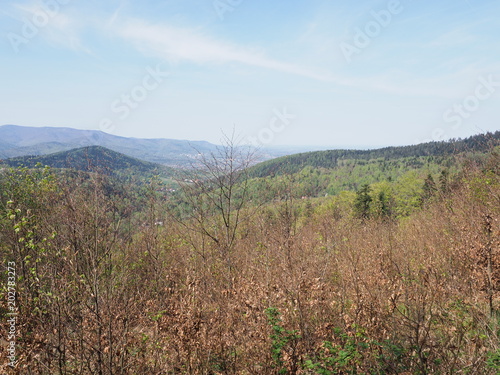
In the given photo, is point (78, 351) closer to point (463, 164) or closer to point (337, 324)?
point (337, 324)

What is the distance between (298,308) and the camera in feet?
14.9

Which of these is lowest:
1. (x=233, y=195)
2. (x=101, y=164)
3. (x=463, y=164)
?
(x=233, y=195)

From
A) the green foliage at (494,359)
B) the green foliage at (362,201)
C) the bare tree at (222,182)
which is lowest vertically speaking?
the green foliage at (362,201)

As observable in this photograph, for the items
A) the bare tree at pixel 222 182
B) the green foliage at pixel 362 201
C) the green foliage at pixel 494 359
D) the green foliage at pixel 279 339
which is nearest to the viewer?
the green foliage at pixel 494 359

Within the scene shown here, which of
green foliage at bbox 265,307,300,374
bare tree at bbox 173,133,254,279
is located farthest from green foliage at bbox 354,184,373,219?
green foliage at bbox 265,307,300,374

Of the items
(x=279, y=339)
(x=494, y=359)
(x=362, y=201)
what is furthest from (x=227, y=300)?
(x=362, y=201)

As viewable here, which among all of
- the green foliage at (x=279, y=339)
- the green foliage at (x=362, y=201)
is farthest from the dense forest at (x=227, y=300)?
the green foliage at (x=362, y=201)

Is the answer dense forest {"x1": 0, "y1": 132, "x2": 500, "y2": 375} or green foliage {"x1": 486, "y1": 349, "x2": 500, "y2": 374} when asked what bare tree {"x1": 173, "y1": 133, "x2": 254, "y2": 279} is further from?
green foliage {"x1": 486, "y1": 349, "x2": 500, "y2": 374}


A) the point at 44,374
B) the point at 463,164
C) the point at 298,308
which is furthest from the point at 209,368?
the point at 463,164

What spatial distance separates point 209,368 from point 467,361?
3.95 m

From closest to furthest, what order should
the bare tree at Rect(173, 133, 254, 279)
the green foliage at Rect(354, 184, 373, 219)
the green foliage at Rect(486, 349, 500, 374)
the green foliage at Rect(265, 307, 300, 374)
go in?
the green foliage at Rect(486, 349, 500, 374) → the green foliage at Rect(265, 307, 300, 374) → the bare tree at Rect(173, 133, 254, 279) → the green foliage at Rect(354, 184, 373, 219)

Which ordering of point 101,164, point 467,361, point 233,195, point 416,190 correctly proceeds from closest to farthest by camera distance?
point 467,361 → point 101,164 → point 233,195 → point 416,190

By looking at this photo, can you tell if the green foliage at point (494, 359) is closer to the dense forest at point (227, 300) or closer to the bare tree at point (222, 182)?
the dense forest at point (227, 300)

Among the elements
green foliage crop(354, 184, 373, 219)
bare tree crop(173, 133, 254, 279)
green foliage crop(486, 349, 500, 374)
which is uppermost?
bare tree crop(173, 133, 254, 279)
